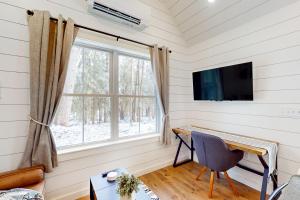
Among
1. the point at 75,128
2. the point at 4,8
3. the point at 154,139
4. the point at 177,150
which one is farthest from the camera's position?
the point at 177,150

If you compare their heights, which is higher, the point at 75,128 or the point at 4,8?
the point at 4,8

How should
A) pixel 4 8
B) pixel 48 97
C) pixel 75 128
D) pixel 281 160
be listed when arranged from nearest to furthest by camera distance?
pixel 4 8
pixel 48 97
pixel 281 160
pixel 75 128

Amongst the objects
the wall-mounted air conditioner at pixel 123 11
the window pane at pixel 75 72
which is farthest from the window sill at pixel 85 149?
the wall-mounted air conditioner at pixel 123 11

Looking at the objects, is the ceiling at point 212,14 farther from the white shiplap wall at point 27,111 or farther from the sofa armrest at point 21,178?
the sofa armrest at point 21,178

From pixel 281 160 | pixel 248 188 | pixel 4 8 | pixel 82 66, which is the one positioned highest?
pixel 4 8

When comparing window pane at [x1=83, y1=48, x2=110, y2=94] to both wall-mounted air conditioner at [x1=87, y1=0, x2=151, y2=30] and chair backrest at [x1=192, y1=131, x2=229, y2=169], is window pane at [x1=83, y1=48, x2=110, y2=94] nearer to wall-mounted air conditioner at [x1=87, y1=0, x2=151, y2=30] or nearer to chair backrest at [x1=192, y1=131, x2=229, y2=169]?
wall-mounted air conditioner at [x1=87, y1=0, x2=151, y2=30]

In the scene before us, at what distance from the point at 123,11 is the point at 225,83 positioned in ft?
6.02

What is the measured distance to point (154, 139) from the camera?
2.68 m

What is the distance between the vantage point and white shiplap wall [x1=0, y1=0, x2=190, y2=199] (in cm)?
157

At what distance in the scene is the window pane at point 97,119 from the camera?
2.19m

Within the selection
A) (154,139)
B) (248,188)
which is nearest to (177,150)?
(154,139)

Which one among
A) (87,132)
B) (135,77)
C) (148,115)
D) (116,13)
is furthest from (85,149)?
(116,13)

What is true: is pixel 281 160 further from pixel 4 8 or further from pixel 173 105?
pixel 4 8

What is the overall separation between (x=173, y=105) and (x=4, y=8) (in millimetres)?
2596
